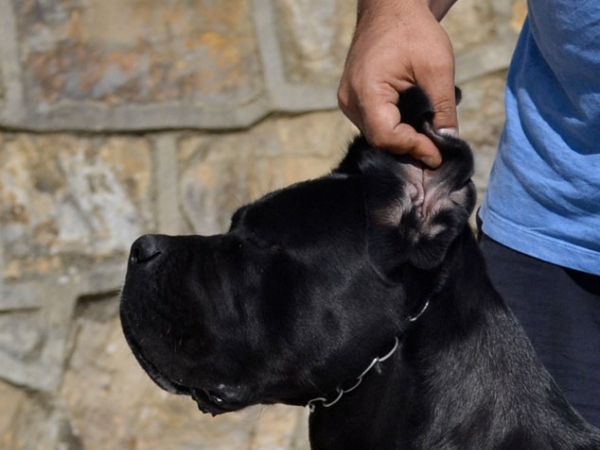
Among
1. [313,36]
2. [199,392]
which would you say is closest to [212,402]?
[199,392]

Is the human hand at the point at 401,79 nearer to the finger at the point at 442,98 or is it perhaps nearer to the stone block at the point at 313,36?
the finger at the point at 442,98

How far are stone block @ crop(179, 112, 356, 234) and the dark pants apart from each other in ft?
3.76

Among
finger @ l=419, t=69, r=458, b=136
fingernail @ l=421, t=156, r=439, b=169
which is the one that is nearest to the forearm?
finger @ l=419, t=69, r=458, b=136

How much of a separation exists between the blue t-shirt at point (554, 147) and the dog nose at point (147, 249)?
0.62m

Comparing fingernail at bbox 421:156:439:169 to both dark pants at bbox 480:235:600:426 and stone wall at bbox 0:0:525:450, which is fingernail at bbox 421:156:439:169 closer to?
dark pants at bbox 480:235:600:426

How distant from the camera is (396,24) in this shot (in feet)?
6.06

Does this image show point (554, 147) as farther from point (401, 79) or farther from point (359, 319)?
point (359, 319)

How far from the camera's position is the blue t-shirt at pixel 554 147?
1.89 meters

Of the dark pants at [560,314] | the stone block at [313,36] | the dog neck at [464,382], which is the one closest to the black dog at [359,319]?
the dog neck at [464,382]

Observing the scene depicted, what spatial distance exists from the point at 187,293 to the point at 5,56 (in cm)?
127

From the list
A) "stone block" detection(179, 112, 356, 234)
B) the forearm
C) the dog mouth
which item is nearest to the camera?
the forearm

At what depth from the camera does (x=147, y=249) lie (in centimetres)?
201

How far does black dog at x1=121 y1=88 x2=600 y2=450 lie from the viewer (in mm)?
1867

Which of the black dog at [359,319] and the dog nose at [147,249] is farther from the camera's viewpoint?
the dog nose at [147,249]
